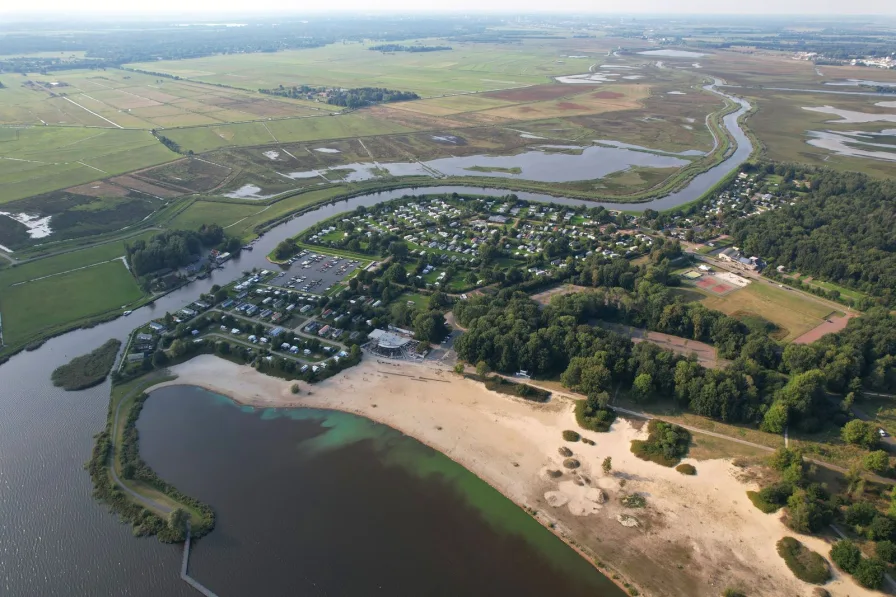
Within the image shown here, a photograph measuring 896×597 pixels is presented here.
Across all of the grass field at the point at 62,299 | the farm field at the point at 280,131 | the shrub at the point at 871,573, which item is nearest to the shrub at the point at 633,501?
the shrub at the point at 871,573

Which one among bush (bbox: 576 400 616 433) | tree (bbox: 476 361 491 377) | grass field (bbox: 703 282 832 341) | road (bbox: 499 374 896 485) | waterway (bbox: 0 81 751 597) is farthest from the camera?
grass field (bbox: 703 282 832 341)

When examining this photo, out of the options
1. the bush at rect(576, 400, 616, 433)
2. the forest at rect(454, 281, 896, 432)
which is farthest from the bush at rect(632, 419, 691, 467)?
the forest at rect(454, 281, 896, 432)

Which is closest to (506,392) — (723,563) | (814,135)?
(723,563)

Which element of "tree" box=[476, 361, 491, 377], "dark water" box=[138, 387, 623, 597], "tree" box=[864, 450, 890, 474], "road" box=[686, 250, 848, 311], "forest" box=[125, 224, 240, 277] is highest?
"forest" box=[125, 224, 240, 277]

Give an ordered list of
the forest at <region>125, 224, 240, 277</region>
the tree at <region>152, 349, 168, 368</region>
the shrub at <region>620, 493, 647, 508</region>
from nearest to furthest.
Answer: the shrub at <region>620, 493, 647, 508</region>, the tree at <region>152, 349, 168, 368</region>, the forest at <region>125, 224, 240, 277</region>

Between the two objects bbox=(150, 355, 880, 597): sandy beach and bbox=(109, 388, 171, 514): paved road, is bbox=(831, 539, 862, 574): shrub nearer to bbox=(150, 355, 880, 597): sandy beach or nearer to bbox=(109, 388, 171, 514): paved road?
bbox=(150, 355, 880, 597): sandy beach

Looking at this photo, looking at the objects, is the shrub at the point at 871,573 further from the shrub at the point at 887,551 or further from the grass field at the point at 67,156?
the grass field at the point at 67,156
